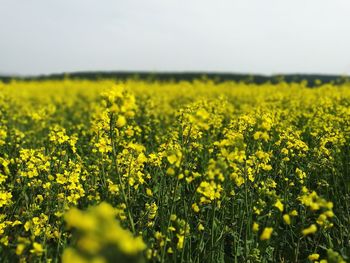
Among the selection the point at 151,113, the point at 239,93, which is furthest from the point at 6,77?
the point at 151,113

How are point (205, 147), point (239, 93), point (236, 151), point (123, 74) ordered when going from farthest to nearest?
1. point (123, 74)
2. point (239, 93)
3. point (205, 147)
4. point (236, 151)

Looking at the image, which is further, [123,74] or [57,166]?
[123,74]

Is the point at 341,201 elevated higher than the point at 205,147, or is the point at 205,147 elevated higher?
the point at 205,147

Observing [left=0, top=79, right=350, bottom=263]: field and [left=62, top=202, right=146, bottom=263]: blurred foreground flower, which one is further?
[left=0, top=79, right=350, bottom=263]: field

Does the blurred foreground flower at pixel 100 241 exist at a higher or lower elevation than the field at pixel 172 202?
higher

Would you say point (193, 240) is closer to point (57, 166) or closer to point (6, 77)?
point (57, 166)

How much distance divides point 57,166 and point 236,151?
1.84 m

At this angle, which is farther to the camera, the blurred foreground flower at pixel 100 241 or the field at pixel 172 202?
the field at pixel 172 202

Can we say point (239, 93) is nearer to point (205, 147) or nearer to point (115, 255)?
point (205, 147)

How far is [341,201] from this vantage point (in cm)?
464

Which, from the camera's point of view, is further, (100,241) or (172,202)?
(172,202)

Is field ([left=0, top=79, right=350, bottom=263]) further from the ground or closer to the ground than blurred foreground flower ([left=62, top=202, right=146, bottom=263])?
closer to the ground

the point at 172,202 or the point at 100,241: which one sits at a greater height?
the point at 100,241

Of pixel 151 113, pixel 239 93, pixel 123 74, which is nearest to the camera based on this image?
pixel 151 113
